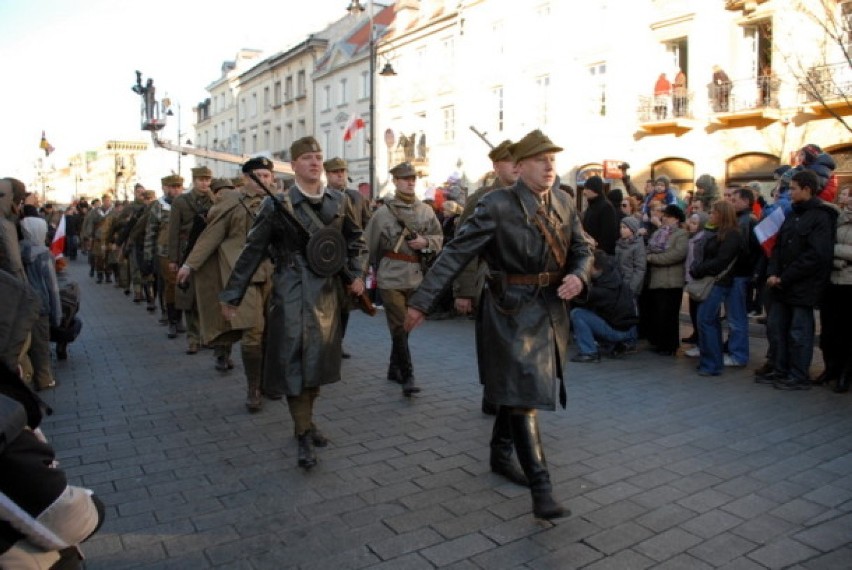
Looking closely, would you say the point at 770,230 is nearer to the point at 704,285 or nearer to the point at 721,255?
the point at 721,255

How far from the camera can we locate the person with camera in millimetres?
6844

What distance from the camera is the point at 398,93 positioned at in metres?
38.8

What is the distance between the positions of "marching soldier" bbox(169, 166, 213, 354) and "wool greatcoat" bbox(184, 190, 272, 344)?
1.55m

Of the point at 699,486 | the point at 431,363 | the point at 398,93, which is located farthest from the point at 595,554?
the point at 398,93

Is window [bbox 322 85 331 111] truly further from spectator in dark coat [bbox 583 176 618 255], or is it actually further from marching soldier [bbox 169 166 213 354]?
spectator in dark coat [bbox 583 176 618 255]

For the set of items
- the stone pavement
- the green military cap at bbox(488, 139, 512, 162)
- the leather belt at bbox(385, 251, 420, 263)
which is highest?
the green military cap at bbox(488, 139, 512, 162)

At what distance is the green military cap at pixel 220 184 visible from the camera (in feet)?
28.3

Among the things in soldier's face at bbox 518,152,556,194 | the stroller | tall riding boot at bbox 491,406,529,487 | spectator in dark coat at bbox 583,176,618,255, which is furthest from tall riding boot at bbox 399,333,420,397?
the stroller

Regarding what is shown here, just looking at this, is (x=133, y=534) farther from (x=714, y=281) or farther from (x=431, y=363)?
(x=714, y=281)

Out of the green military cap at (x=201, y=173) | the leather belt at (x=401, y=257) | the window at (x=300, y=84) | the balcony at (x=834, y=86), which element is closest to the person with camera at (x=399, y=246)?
the leather belt at (x=401, y=257)

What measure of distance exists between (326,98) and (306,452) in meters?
45.0

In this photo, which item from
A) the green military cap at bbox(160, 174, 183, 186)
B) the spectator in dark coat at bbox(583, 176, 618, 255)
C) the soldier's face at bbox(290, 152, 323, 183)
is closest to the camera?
the soldier's face at bbox(290, 152, 323, 183)

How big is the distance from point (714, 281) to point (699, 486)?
3788 mm

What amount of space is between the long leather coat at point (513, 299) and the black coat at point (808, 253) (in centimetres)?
359
